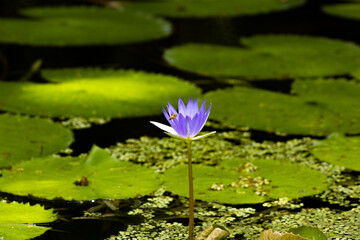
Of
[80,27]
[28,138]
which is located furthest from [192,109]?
[80,27]

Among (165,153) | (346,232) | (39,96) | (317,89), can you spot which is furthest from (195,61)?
(346,232)

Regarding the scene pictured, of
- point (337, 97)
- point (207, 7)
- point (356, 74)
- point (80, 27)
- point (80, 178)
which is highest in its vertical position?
point (207, 7)

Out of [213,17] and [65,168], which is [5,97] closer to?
[65,168]

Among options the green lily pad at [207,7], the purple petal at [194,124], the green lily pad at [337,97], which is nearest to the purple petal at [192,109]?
the purple petal at [194,124]

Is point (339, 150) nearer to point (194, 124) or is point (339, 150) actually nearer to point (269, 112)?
point (269, 112)

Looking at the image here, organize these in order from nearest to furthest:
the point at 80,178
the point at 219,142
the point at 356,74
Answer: the point at 80,178, the point at 219,142, the point at 356,74

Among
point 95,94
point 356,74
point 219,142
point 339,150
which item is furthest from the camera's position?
point 356,74
